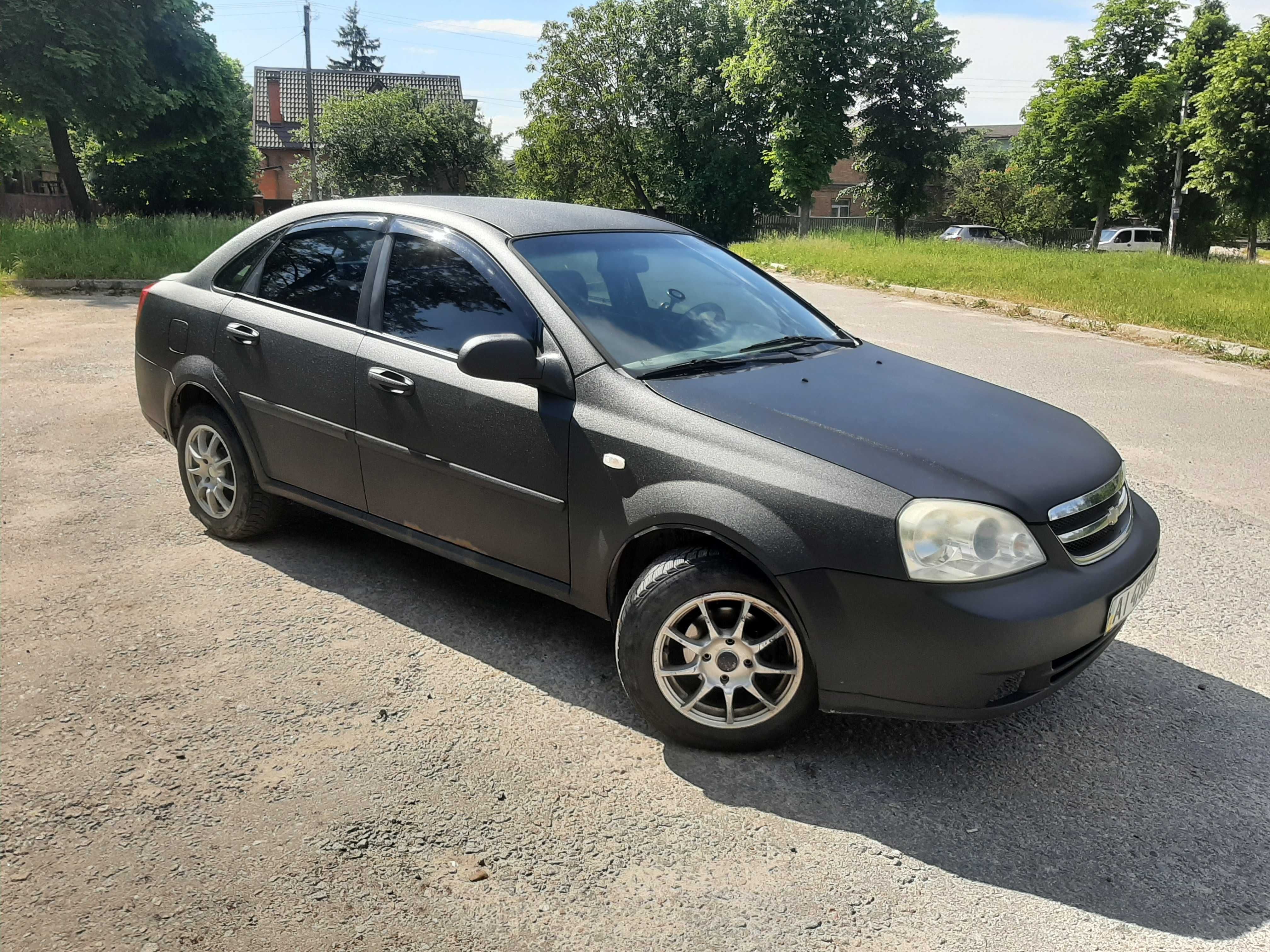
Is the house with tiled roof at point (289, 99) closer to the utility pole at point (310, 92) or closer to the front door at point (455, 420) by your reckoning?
the utility pole at point (310, 92)

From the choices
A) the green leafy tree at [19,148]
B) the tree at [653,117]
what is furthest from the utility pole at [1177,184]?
the green leafy tree at [19,148]

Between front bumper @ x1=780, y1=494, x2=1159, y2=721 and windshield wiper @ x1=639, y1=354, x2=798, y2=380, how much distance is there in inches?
36.5

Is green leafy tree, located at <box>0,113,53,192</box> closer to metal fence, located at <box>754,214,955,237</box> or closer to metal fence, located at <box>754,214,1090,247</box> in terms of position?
metal fence, located at <box>754,214,955,237</box>

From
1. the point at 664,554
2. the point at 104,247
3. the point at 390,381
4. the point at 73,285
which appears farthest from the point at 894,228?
the point at 664,554

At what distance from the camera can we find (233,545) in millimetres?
4859

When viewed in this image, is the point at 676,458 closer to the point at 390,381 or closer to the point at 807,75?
the point at 390,381

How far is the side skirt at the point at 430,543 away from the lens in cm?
353

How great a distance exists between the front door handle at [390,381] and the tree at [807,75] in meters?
40.6

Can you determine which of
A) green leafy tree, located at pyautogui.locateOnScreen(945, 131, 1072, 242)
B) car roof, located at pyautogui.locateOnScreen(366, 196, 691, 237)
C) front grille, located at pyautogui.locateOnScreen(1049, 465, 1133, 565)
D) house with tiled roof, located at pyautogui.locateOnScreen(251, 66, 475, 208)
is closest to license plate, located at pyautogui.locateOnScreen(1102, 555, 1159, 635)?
front grille, located at pyautogui.locateOnScreen(1049, 465, 1133, 565)

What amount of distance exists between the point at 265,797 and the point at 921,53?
156 ft

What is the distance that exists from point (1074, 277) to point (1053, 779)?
55.1 feet

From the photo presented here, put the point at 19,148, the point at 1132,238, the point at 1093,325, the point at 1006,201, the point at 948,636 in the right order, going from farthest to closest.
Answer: the point at 1006,201 → the point at 1132,238 → the point at 19,148 → the point at 1093,325 → the point at 948,636

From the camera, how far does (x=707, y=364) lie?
355cm

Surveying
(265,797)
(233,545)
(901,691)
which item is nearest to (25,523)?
(233,545)
